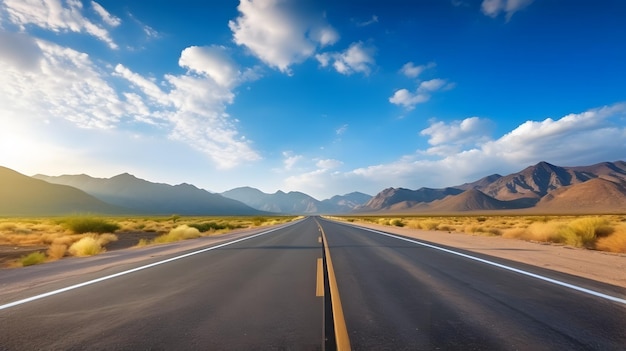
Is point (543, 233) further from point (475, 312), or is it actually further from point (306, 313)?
point (306, 313)

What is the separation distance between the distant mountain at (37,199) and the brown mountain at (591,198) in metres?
189

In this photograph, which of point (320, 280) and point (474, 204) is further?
point (474, 204)

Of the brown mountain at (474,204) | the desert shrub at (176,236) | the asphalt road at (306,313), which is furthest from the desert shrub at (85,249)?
the brown mountain at (474,204)

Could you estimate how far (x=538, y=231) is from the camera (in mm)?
18609

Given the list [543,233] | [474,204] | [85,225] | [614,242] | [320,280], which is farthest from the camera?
[474,204]

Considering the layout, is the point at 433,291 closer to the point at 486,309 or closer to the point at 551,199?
the point at 486,309

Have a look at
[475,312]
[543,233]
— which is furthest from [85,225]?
[543,233]

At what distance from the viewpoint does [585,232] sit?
50.3 feet

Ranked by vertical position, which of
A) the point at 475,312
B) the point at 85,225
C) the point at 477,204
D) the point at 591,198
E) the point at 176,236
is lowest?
the point at 475,312

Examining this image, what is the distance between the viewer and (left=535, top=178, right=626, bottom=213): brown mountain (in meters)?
130

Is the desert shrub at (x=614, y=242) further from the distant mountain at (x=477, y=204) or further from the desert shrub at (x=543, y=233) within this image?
the distant mountain at (x=477, y=204)

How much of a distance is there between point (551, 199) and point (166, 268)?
195 meters

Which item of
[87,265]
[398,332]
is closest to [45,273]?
[87,265]

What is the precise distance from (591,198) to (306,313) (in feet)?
578
